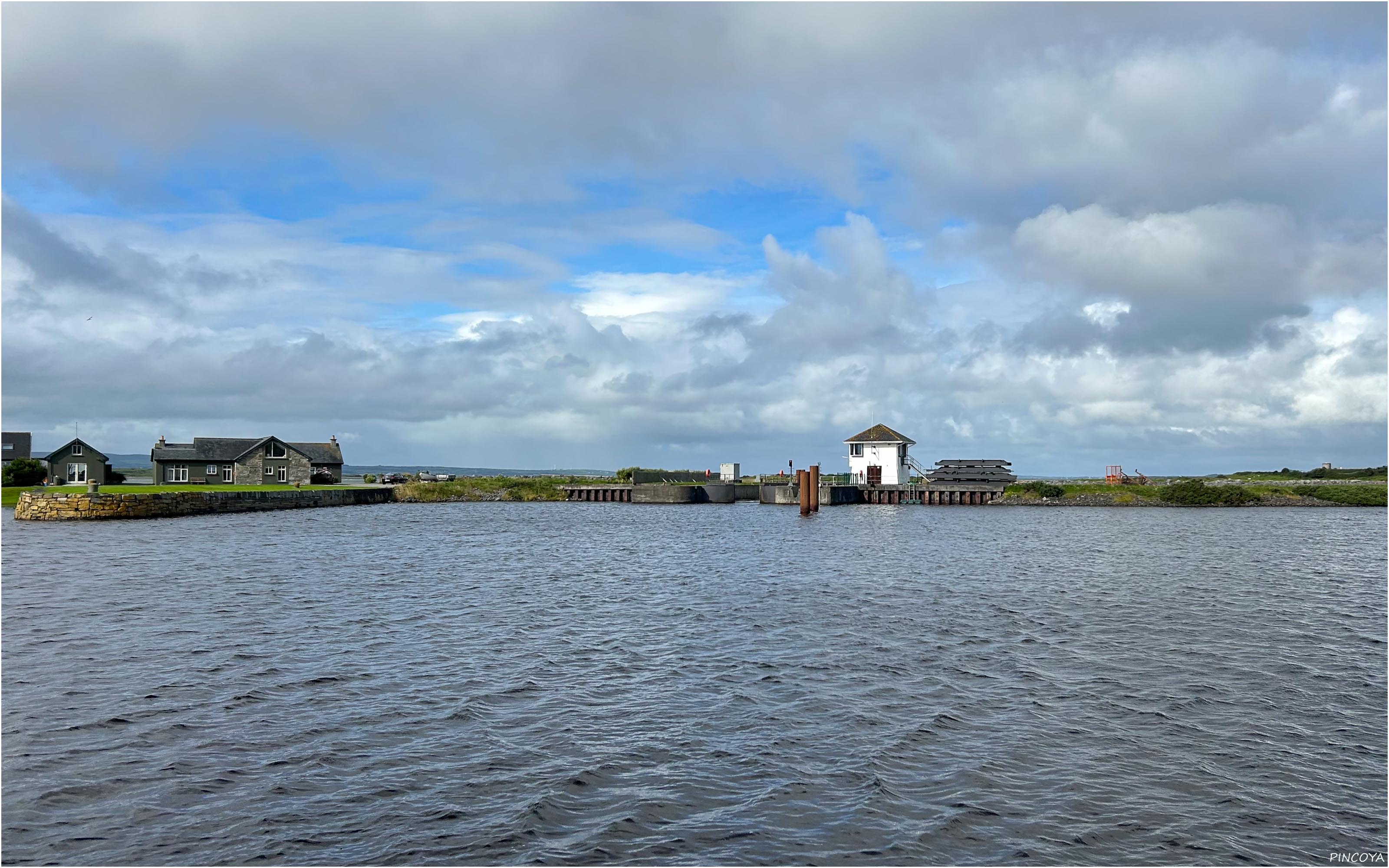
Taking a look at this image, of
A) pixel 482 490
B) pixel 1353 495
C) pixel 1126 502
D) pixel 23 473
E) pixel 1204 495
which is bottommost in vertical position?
pixel 1126 502

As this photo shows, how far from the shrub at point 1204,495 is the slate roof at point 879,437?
29.4 m

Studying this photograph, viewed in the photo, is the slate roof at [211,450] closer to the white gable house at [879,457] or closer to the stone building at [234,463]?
the stone building at [234,463]

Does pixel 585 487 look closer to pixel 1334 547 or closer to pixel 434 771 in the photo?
pixel 1334 547

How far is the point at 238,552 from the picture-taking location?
38781mm

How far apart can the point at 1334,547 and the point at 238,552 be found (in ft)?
188

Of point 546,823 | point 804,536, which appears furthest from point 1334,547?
point 546,823

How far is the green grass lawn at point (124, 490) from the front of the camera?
64312 mm

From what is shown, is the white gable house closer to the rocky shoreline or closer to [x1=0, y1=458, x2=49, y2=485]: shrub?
the rocky shoreline

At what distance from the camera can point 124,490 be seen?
66.5m

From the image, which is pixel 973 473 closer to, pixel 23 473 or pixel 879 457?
pixel 879 457

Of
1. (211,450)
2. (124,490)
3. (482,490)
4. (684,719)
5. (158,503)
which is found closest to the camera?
(684,719)

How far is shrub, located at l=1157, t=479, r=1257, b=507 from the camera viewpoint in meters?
93.2

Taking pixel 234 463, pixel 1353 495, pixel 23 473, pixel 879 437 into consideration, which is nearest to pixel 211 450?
pixel 234 463

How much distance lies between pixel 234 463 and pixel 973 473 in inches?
3134
